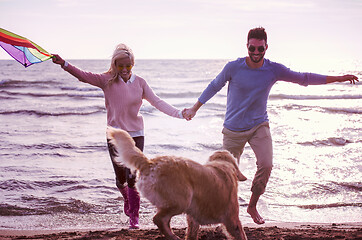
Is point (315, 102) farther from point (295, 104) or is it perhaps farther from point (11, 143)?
point (11, 143)

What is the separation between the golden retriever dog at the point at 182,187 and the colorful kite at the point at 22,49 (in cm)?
209

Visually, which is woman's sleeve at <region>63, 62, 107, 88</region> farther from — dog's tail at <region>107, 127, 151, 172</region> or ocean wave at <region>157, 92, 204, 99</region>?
ocean wave at <region>157, 92, 204, 99</region>

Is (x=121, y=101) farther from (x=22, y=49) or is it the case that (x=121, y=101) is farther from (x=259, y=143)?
(x=259, y=143)

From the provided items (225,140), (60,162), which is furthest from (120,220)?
(60,162)

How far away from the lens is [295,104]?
2445cm

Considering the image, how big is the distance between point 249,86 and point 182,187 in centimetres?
196

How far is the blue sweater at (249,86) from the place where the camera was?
17.0 feet

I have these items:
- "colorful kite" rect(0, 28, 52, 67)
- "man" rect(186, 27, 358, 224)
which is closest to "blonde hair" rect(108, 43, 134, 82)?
"colorful kite" rect(0, 28, 52, 67)

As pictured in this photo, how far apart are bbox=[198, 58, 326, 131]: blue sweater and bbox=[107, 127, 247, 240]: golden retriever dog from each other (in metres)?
1.22

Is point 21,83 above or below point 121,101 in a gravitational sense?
below

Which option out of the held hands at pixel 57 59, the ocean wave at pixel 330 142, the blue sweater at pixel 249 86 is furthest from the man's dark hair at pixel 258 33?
the ocean wave at pixel 330 142

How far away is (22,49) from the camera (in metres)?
5.43

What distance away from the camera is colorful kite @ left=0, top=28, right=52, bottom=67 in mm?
5283

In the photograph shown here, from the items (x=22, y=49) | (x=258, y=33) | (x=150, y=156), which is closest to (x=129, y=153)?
(x=258, y=33)
